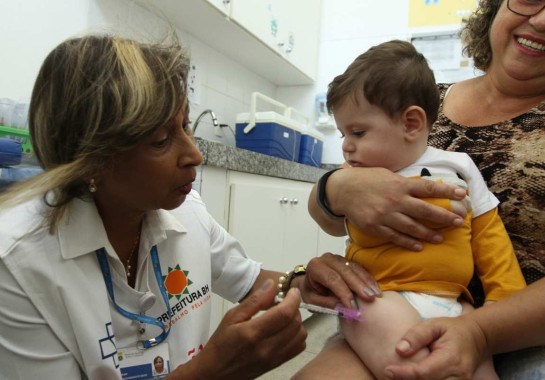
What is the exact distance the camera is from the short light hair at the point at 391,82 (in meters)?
0.83

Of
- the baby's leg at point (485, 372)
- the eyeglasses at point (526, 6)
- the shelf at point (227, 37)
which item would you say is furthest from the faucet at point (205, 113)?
the baby's leg at point (485, 372)

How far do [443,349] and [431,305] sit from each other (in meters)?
0.11

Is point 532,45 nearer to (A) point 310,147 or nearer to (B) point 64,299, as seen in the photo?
(B) point 64,299

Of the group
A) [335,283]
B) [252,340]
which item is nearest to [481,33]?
[335,283]

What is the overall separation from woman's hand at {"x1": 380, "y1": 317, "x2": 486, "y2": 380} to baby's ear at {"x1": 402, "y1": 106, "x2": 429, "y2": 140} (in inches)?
14.2

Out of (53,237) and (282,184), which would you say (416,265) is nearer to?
(53,237)

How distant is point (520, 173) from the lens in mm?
854

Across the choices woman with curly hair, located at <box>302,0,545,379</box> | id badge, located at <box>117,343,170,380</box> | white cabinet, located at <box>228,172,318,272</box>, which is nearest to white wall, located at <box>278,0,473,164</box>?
white cabinet, located at <box>228,172,318,272</box>

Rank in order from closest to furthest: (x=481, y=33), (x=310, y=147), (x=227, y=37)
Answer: (x=481, y=33) → (x=227, y=37) → (x=310, y=147)

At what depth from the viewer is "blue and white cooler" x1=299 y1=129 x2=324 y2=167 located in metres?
3.04

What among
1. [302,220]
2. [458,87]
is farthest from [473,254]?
[302,220]

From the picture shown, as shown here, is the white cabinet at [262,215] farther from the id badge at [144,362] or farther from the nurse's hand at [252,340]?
the nurse's hand at [252,340]

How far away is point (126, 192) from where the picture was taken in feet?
2.66

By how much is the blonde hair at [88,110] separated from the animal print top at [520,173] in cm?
66
